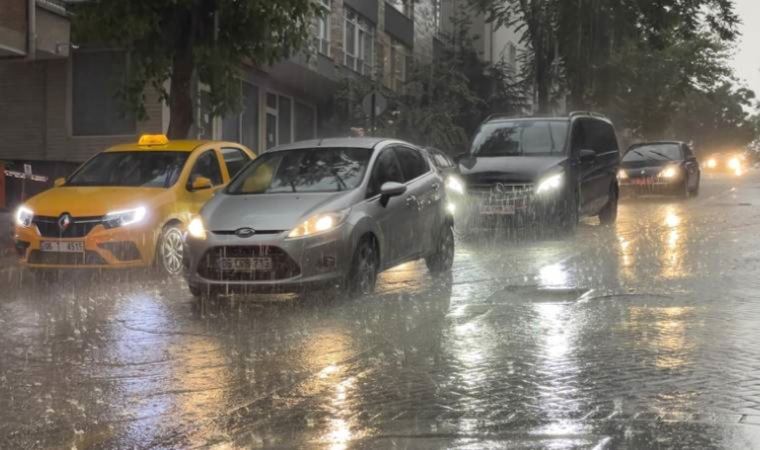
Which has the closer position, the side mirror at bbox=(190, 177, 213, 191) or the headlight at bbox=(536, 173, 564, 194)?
the side mirror at bbox=(190, 177, 213, 191)

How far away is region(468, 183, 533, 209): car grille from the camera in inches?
669

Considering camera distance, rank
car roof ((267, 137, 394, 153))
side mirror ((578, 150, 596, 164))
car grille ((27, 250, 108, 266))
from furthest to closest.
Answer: side mirror ((578, 150, 596, 164))
car grille ((27, 250, 108, 266))
car roof ((267, 137, 394, 153))

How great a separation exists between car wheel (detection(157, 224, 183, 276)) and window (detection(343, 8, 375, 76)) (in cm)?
2343

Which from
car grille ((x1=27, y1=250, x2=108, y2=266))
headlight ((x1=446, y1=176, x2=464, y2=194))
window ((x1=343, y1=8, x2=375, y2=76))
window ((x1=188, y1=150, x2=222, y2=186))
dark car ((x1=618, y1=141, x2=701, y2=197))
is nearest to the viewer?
car grille ((x1=27, y1=250, x2=108, y2=266))

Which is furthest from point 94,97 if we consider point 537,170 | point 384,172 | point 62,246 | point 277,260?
point 277,260

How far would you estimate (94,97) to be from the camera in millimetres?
24703

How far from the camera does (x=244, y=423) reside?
5.57 meters

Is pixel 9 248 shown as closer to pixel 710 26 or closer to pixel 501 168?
pixel 501 168

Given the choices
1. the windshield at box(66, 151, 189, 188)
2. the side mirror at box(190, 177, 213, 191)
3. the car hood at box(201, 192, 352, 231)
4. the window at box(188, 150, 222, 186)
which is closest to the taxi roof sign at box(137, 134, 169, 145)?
the windshield at box(66, 151, 189, 188)

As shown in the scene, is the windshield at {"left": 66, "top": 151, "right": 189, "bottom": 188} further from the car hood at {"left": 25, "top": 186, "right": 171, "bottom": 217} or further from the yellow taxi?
the car hood at {"left": 25, "top": 186, "right": 171, "bottom": 217}

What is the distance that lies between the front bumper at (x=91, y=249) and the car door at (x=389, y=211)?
280cm

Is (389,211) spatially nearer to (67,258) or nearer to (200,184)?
(200,184)

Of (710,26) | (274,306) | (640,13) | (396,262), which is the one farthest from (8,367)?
(710,26)

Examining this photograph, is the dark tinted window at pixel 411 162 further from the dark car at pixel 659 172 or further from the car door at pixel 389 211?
the dark car at pixel 659 172
